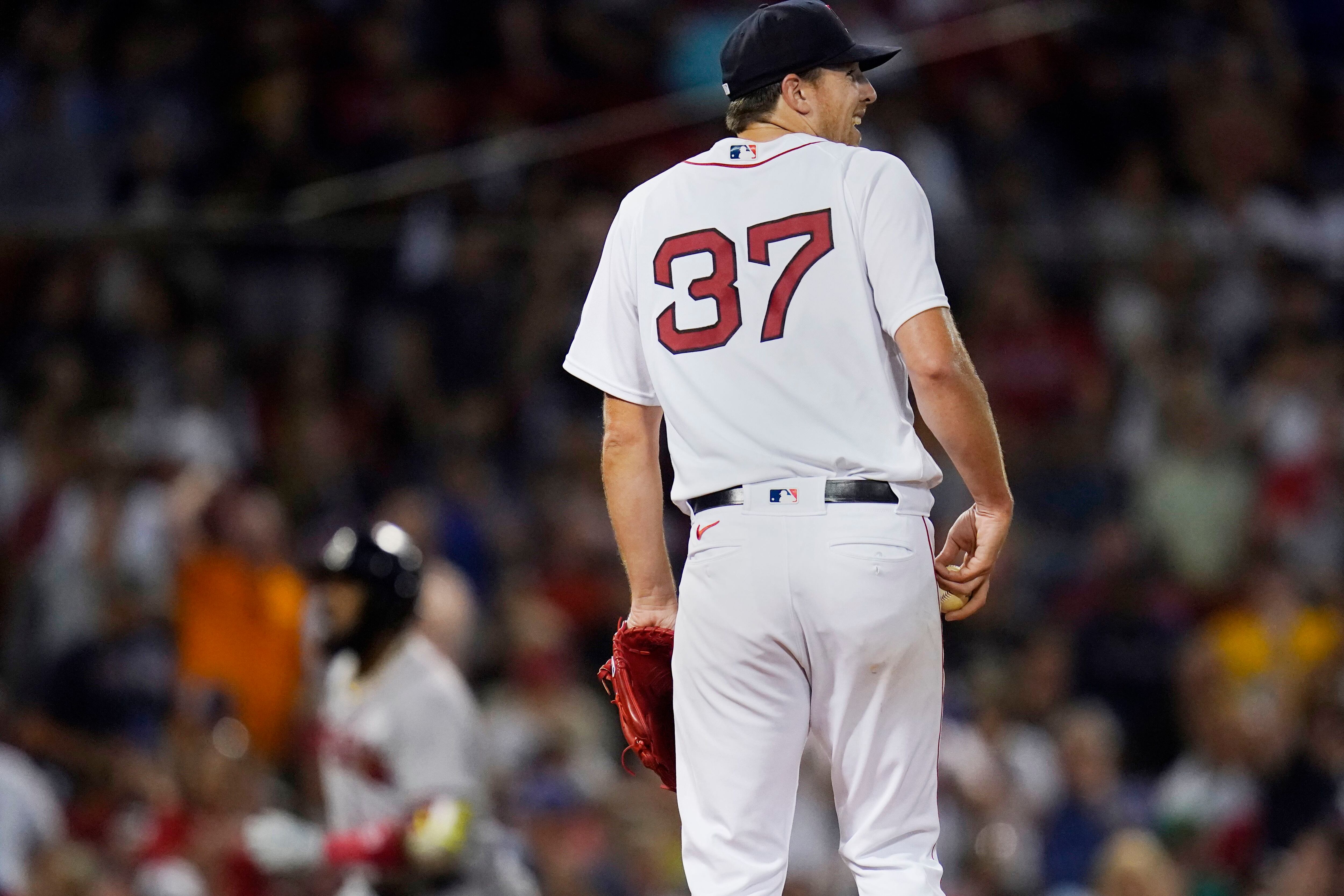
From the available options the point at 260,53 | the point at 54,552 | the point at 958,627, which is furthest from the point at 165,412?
the point at 958,627

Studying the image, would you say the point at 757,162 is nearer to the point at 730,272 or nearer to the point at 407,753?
the point at 730,272

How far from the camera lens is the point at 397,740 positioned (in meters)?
5.43

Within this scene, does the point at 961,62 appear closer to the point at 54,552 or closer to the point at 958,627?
the point at 958,627

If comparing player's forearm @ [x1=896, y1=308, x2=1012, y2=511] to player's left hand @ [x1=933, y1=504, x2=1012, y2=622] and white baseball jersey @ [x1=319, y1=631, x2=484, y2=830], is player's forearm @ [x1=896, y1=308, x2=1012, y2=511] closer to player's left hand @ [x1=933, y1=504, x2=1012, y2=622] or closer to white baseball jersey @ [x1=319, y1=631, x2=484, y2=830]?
player's left hand @ [x1=933, y1=504, x2=1012, y2=622]

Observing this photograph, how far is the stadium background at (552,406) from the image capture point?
315 inches

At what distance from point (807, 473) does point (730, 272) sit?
1.40 feet

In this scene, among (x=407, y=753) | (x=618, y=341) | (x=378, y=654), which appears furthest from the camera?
(x=378, y=654)

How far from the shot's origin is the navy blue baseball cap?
3.42 metres

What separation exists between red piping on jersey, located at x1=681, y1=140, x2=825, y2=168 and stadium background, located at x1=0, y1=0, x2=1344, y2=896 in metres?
4.23

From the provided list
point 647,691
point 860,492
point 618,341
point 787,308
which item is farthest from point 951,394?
point 647,691

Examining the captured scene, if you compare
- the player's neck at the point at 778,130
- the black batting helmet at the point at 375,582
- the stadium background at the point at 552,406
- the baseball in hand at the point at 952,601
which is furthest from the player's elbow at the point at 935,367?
the stadium background at the point at 552,406

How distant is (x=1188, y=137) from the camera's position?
36.6 feet

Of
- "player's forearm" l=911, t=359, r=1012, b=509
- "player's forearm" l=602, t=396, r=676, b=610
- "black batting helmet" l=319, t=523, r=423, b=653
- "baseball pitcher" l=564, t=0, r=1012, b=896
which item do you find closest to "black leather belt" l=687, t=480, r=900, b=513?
"baseball pitcher" l=564, t=0, r=1012, b=896

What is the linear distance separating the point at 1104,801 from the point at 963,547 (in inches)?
213
